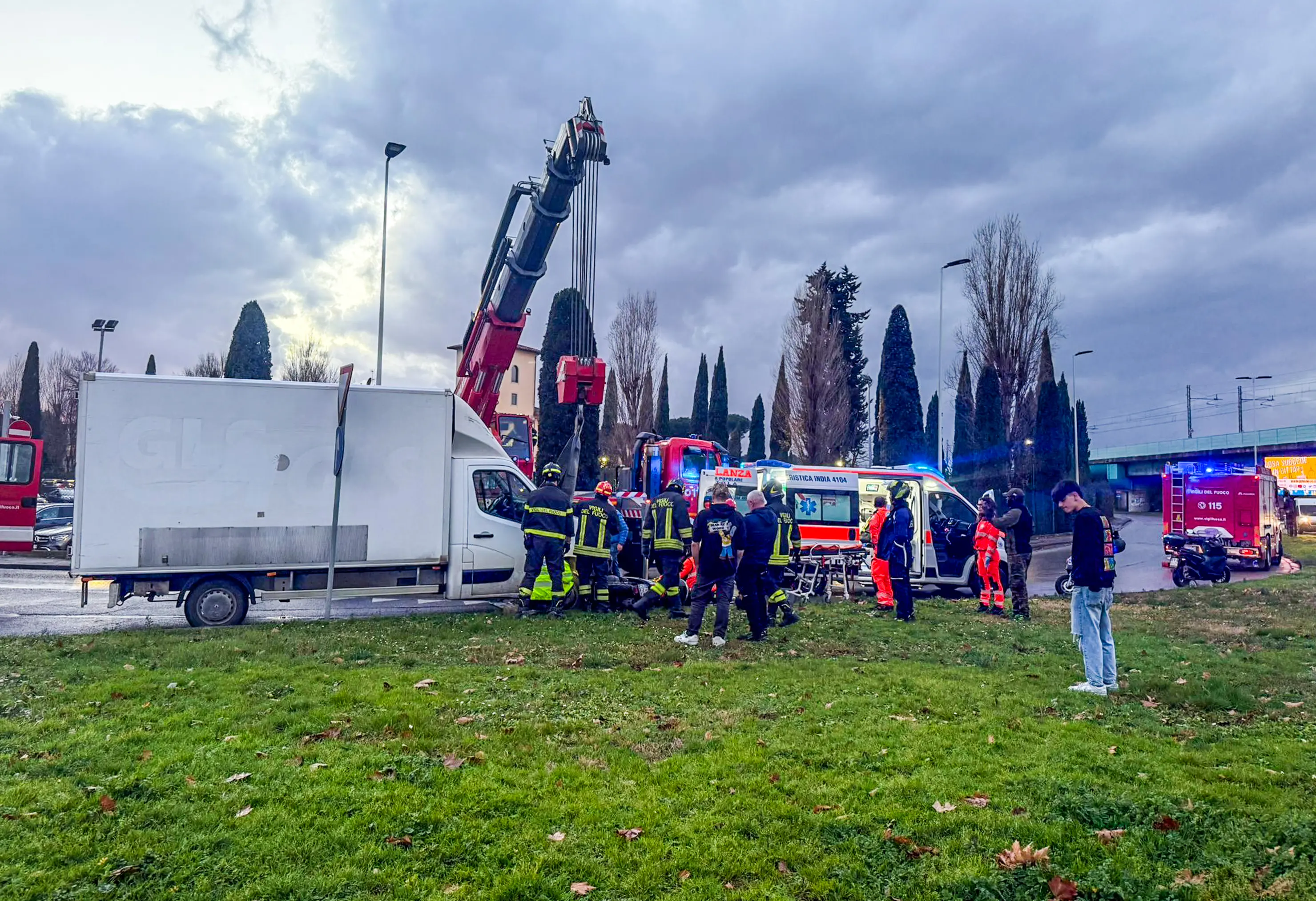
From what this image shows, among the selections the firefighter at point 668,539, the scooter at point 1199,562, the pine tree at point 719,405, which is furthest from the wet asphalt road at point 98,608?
the pine tree at point 719,405

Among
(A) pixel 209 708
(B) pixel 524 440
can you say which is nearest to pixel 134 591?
(A) pixel 209 708

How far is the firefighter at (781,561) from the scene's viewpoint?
10.0 meters

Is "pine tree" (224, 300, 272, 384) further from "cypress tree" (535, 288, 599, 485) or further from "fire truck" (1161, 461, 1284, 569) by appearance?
"fire truck" (1161, 461, 1284, 569)

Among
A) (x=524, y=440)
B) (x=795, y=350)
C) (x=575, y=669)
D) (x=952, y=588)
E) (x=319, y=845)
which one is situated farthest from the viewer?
(x=795, y=350)

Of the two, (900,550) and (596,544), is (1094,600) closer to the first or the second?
(900,550)

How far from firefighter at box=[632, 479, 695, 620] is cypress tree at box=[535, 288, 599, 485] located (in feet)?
66.7

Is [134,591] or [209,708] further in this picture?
[134,591]

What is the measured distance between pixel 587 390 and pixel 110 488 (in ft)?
21.5

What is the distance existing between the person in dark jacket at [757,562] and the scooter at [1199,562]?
45.7ft

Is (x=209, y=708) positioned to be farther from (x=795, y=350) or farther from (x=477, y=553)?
(x=795, y=350)

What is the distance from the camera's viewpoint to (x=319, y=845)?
3.88 metres

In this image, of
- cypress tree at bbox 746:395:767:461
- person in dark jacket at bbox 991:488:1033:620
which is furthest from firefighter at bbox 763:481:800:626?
cypress tree at bbox 746:395:767:461

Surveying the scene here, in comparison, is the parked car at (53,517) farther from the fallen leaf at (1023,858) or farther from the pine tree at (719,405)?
the pine tree at (719,405)

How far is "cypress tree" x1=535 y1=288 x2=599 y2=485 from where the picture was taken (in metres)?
34.5
